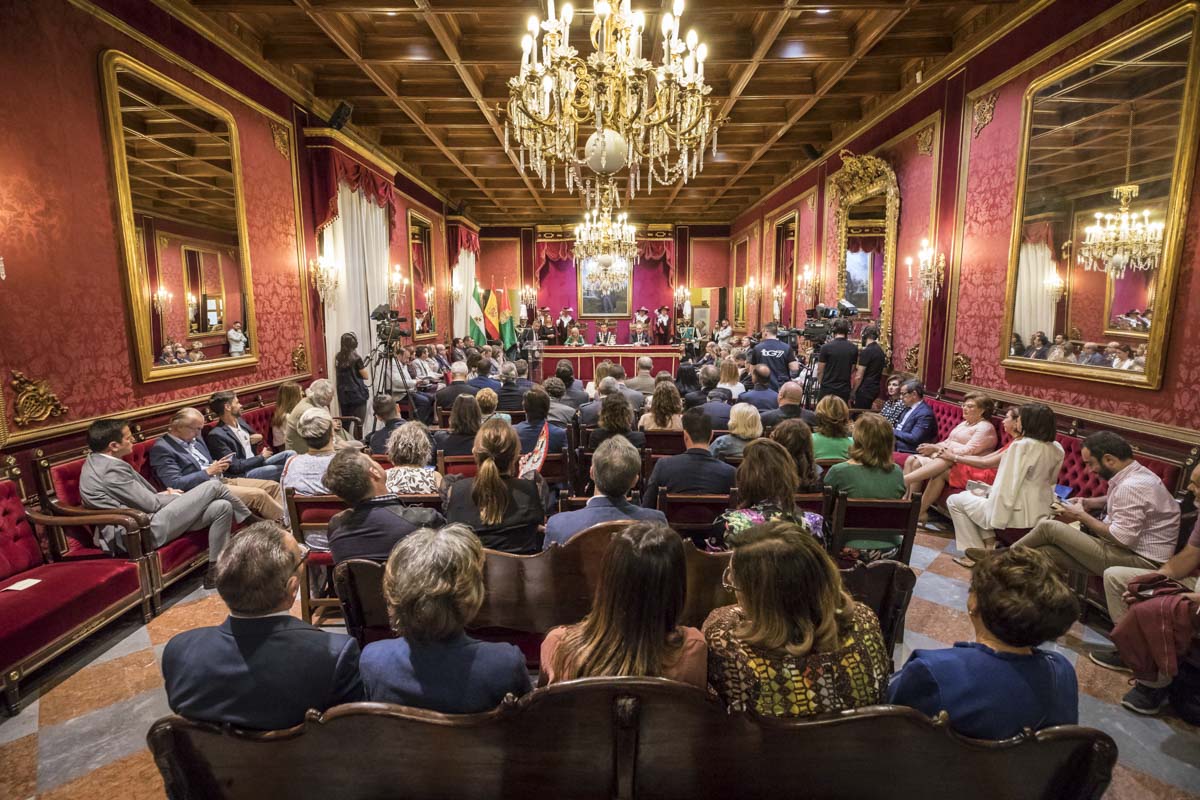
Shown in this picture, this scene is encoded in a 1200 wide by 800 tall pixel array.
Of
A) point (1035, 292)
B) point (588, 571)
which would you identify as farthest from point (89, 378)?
point (1035, 292)

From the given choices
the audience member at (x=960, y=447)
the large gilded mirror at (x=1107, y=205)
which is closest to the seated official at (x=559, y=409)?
the audience member at (x=960, y=447)

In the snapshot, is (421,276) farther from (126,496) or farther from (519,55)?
(126,496)

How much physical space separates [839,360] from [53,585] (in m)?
6.40

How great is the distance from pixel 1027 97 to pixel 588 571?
4.97 metres

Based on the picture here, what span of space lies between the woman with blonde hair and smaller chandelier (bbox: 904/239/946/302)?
9.07 ft

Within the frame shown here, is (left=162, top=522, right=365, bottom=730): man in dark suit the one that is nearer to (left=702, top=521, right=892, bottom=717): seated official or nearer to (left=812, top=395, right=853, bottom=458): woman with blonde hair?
(left=702, top=521, right=892, bottom=717): seated official

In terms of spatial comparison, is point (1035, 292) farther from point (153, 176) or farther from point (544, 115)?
point (153, 176)

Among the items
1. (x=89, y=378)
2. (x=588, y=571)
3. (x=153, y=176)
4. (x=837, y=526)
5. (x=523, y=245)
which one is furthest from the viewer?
(x=523, y=245)

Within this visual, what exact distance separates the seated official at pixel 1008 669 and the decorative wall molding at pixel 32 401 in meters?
4.35

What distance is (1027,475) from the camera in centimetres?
343

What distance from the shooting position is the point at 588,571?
6.91 ft

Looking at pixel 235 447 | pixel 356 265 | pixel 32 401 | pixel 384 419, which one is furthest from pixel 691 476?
pixel 356 265

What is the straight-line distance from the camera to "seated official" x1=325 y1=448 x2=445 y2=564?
2.36 m

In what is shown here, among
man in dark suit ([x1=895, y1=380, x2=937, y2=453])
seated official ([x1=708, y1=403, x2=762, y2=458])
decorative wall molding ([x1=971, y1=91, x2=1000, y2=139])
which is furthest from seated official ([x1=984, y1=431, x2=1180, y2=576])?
decorative wall molding ([x1=971, y1=91, x2=1000, y2=139])
